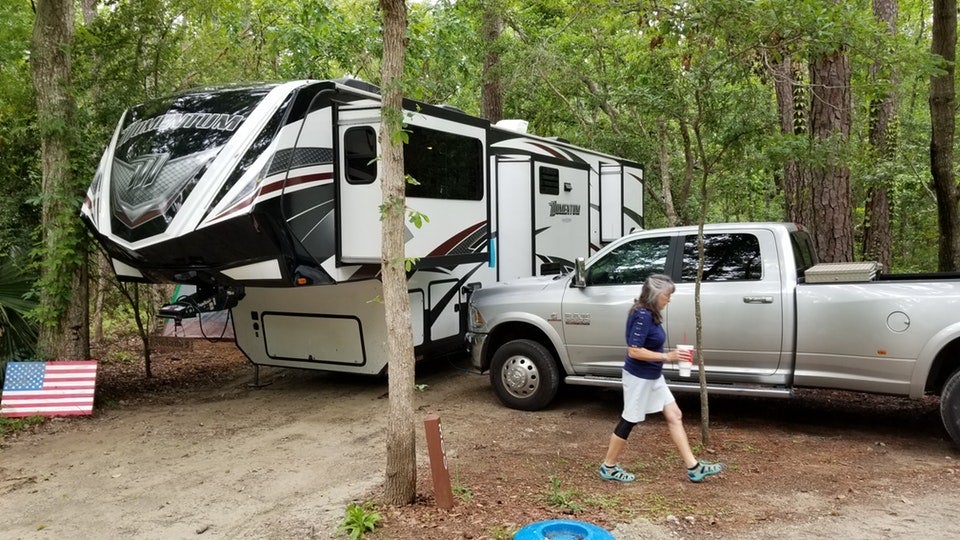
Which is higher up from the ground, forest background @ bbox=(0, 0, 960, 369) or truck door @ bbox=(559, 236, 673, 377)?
forest background @ bbox=(0, 0, 960, 369)

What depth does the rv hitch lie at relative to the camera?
23.2 feet

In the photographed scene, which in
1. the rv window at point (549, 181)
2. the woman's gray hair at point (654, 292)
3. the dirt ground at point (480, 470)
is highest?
the rv window at point (549, 181)

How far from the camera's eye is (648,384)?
5012 millimetres

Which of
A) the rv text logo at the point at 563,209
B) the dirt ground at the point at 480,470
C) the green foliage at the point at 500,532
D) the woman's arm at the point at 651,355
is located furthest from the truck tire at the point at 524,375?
the rv text logo at the point at 563,209

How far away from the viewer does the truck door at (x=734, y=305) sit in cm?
602

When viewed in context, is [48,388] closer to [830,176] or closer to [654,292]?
[654,292]

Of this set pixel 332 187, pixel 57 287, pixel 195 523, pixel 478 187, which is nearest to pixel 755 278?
pixel 478 187

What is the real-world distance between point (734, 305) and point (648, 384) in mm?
1607

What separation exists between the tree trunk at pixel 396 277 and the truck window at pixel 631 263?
296 centimetres

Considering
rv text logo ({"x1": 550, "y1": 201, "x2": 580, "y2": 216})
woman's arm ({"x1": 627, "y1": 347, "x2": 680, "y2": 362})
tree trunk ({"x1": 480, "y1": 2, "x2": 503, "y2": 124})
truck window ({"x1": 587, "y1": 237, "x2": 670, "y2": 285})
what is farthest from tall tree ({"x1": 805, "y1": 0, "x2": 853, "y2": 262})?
tree trunk ({"x1": 480, "y1": 2, "x2": 503, "y2": 124})

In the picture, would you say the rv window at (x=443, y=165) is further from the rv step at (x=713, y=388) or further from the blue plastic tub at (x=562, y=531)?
the blue plastic tub at (x=562, y=531)

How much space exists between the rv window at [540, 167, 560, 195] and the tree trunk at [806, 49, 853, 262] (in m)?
3.22

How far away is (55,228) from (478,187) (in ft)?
14.7

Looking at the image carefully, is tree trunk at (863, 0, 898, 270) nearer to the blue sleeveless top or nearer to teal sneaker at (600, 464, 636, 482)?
the blue sleeveless top
